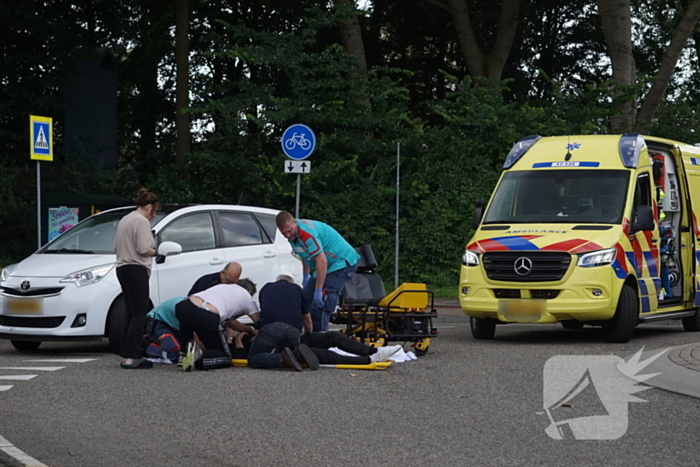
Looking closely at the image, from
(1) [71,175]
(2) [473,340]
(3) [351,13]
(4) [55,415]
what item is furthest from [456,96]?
(4) [55,415]

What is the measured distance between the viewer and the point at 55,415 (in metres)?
8.39

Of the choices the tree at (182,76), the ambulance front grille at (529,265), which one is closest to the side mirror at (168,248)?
the ambulance front grille at (529,265)

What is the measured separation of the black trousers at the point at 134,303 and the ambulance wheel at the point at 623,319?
573 centimetres

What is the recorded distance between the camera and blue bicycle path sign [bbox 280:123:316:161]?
19.4 meters

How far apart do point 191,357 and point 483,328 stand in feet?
16.0

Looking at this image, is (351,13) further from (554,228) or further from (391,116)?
(554,228)

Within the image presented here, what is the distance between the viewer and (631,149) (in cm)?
1461

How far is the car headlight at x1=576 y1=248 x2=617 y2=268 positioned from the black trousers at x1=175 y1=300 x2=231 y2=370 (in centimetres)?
445

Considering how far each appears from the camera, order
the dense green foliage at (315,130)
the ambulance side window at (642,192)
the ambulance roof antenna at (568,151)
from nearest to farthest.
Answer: the ambulance side window at (642,192), the ambulance roof antenna at (568,151), the dense green foliage at (315,130)

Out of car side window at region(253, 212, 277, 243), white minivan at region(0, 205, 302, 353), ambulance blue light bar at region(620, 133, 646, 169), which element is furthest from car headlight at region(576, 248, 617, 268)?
car side window at region(253, 212, 277, 243)

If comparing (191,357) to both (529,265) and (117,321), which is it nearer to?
(117,321)

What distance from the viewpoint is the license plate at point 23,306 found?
40.3 ft

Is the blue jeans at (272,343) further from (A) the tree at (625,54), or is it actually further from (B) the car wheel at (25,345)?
(A) the tree at (625,54)

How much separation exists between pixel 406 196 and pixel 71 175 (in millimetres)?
8526
